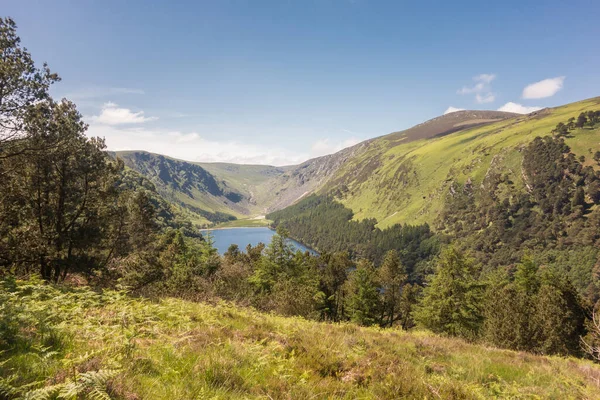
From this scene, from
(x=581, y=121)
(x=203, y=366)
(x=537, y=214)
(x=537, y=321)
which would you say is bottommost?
(x=537, y=214)

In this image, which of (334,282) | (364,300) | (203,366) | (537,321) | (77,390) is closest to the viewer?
(77,390)

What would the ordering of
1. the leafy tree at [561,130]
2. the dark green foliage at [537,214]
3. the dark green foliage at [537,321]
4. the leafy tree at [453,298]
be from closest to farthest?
the dark green foliage at [537,321]
the leafy tree at [453,298]
the dark green foliage at [537,214]
the leafy tree at [561,130]

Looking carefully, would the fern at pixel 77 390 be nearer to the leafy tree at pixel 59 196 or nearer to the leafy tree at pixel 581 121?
the leafy tree at pixel 59 196

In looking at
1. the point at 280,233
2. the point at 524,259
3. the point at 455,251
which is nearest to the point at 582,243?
the point at 524,259

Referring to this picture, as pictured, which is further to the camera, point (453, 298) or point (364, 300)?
point (364, 300)

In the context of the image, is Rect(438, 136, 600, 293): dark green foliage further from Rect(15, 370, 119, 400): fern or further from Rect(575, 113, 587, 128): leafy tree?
Rect(15, 370, 119, 400): fern

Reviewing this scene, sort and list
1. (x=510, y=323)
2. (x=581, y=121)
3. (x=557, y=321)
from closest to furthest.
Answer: (x=510, y=323), (x=557, y=321), (x=581, y=121)

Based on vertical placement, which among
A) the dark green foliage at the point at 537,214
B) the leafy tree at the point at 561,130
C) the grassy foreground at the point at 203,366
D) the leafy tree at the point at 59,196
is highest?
the leafy tree at the point at 561,130

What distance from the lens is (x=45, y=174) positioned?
58.0 ft

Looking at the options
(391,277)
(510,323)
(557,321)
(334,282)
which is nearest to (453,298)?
(510,323)

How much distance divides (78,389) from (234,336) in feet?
16.2

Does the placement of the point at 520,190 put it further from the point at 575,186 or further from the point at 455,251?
the point at 455,251

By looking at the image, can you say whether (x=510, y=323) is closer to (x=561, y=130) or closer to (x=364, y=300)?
(x=364, y=300)

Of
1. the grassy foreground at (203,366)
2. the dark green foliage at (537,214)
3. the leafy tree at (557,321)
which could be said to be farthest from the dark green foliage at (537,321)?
the dark green foliage at (537,214)
